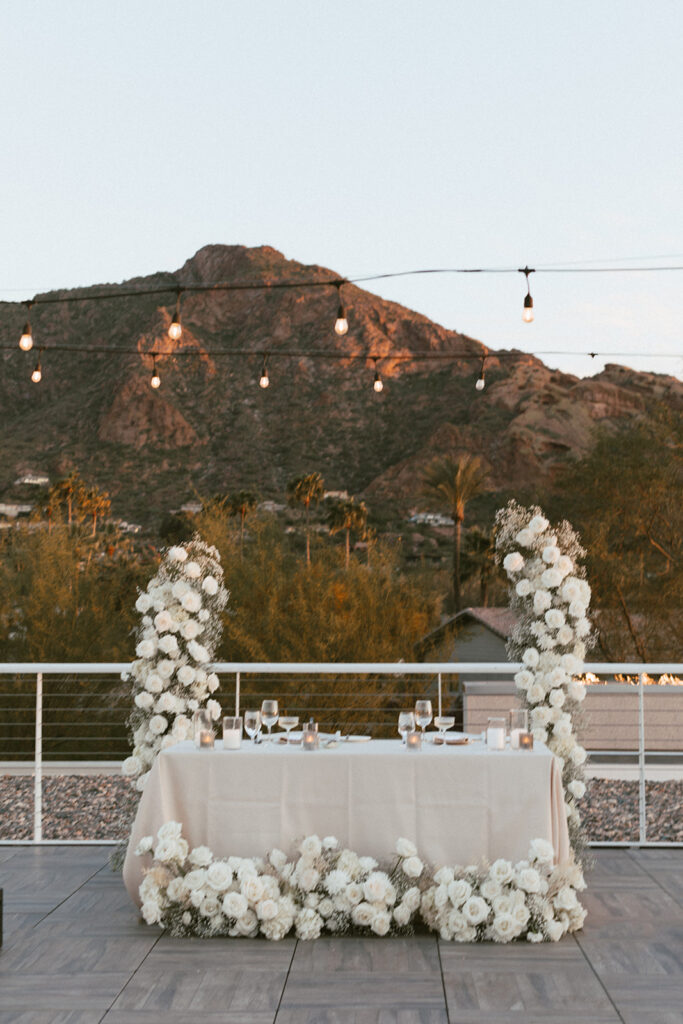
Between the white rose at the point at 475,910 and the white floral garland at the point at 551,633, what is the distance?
30.2 inches

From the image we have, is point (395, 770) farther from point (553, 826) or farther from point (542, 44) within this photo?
point (542, 44)

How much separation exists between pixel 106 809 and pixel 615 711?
537cm

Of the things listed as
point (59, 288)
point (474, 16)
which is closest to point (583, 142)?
point (474, 16)

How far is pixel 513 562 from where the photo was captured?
4.64 meters

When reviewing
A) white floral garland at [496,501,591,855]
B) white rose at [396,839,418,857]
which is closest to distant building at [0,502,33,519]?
white floral garland at [496,501,591,855]

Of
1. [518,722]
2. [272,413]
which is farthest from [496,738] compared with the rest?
[272,413]

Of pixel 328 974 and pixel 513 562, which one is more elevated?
pixel 513 562

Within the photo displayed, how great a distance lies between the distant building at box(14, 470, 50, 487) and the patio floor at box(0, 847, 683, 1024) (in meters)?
36.7

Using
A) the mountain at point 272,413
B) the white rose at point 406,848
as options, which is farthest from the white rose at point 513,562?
the mountain at point 272,413

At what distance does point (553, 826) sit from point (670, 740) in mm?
10518

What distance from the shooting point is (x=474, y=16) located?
44.1 ft

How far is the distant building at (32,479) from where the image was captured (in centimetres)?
3938

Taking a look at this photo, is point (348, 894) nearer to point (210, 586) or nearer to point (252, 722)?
point (252, 722)

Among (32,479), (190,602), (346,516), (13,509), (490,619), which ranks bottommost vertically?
(490,619)
